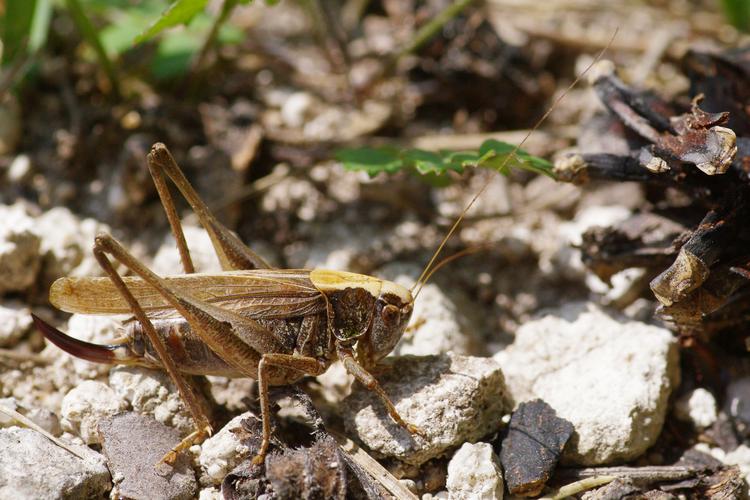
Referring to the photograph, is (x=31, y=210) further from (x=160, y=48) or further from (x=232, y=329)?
(x=232, y=329)

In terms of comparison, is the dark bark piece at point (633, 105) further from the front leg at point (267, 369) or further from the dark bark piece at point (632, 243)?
the front leg at point (267, 369)

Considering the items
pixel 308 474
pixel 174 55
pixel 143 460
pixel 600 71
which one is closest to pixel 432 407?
pixel 308 474

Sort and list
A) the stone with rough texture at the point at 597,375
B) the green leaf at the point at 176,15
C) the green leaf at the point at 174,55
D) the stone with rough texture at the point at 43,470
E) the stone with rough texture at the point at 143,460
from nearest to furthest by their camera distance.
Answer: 1. the stone with rough texture at the point at 43,470
2. the stone with rough texture at the point at 143,460
3. the stone with rough texture at the point at 597,375
4. the green leaf at the point at 176,15
5. the green leaf at the point at 174,55

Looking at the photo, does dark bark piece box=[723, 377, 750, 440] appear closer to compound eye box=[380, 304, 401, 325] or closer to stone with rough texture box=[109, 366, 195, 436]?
compound eye box=[380, 304, 401, 325]

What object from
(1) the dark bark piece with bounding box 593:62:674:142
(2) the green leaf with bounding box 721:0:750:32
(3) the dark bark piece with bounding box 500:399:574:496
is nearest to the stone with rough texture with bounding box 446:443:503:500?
(3) the dark bark piece with bounding box 500:399:574:496

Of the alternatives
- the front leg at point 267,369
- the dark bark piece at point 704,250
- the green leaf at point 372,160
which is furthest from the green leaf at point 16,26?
the dark bark piece at point 704,250
